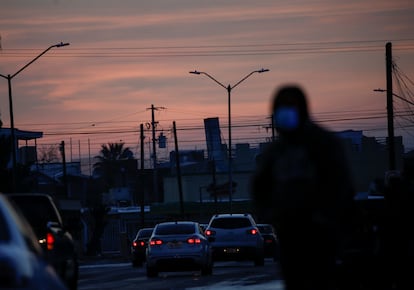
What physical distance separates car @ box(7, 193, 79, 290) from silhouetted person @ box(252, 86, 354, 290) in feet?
30.8

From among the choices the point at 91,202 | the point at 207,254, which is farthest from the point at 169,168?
the point at 207,254

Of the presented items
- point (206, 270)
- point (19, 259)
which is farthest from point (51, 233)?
point (206, 270)

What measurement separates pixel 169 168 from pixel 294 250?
121528 millimetres

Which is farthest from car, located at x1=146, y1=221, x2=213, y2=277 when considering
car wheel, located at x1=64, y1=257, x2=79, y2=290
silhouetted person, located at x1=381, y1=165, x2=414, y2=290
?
silhouetted person, located at x1=381, y1=165, x2=414, y2=290

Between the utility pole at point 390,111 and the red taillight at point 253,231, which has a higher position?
the utility pole at point 390,111

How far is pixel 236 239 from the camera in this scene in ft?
124

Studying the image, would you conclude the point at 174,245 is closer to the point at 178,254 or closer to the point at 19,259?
the point at 178,254

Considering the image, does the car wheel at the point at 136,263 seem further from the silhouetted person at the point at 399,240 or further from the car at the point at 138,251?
the silhouetted person at the point at 399,240

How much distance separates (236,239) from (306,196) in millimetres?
29166

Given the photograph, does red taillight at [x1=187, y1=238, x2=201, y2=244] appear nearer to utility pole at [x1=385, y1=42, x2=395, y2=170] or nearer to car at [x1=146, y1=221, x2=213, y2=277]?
car at [x1=146, y1=221, x2=213, y2=277]

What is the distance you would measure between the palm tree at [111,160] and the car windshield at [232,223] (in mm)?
83991

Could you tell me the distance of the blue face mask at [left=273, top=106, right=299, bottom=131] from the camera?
8875 millimetres

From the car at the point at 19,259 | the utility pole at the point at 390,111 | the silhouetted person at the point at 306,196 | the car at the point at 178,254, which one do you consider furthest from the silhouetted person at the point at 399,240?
the utility pole at the point at 390,111

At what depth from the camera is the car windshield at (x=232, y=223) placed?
125 ft
